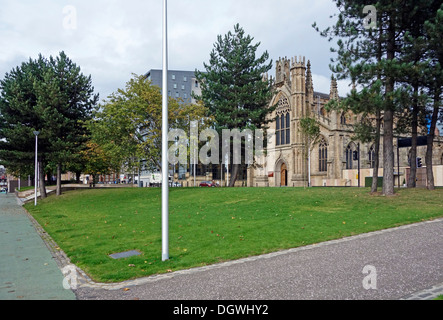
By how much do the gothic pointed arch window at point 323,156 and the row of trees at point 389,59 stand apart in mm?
30427

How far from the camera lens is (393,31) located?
19.6 metres

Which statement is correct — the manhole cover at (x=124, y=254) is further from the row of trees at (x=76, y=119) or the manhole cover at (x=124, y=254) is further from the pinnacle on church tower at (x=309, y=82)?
the pinnacle on church tower at (x=309, y=82)

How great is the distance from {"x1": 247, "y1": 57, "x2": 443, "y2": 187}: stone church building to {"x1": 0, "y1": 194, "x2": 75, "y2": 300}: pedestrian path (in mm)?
36705

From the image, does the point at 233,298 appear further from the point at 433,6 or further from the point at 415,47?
the point at 433,6

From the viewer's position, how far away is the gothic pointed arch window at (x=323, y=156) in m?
52.2

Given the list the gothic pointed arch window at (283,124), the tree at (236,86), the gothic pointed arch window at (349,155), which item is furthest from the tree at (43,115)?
the gothic pointed arch window at (349,155)

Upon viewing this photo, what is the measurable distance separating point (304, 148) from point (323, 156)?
3.08 metres

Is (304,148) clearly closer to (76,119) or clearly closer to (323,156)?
(323,156)

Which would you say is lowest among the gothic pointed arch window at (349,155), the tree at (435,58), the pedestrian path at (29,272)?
the pedestrian path at (29,272)

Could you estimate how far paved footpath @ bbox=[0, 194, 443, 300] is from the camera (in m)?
5.96

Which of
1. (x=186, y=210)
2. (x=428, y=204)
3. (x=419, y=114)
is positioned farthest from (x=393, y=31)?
(x=186, y=210)

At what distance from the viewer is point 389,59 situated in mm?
17797

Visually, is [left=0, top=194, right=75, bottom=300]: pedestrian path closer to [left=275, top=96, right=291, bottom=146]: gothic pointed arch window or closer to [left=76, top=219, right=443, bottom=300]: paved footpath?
[left=76, top=219, right=443, bottom=300]: paved footpath
